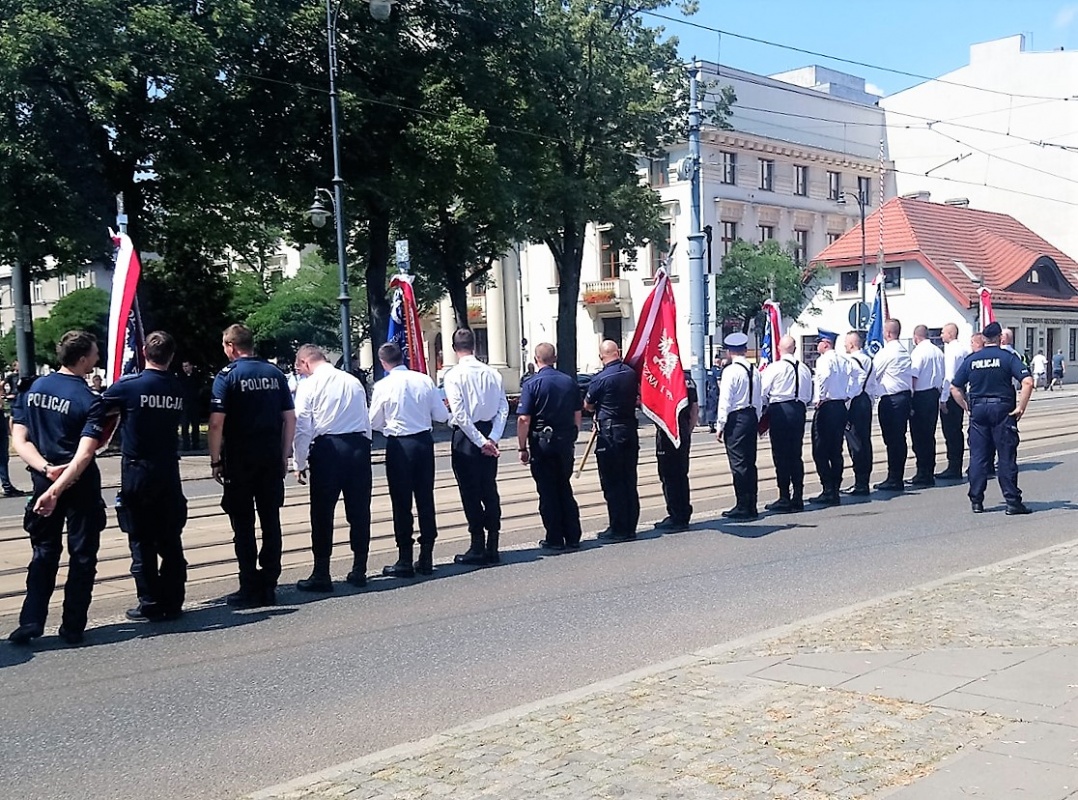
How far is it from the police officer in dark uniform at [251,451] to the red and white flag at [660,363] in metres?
4.08

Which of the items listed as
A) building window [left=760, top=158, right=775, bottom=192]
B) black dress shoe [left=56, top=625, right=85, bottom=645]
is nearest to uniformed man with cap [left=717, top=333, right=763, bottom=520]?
black dress shoe [left=56, top=625, right=85, bottom=645]

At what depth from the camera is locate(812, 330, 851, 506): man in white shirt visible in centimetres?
1298

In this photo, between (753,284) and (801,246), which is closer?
(753,284)

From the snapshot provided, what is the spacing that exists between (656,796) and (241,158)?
989 inches

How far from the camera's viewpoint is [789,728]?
4.96m

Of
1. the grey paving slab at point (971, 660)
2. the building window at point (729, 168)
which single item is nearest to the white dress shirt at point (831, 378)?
the grey paving slab at point (971, 660)

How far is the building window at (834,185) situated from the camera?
60219 millimetres

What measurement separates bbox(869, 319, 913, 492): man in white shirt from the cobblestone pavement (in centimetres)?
751

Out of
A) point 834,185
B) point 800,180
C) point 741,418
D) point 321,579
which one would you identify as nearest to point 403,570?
point 321,579

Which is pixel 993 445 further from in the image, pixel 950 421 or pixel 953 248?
pixel 953 248

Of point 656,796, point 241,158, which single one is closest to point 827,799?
point 656,796

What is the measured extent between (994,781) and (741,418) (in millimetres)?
7384

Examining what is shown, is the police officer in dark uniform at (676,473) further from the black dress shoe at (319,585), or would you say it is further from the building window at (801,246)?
the building window at (801,246)

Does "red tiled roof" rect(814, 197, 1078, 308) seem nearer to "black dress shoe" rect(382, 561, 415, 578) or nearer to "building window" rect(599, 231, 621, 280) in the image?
"building window" rect(599, 231, 621, 280)
